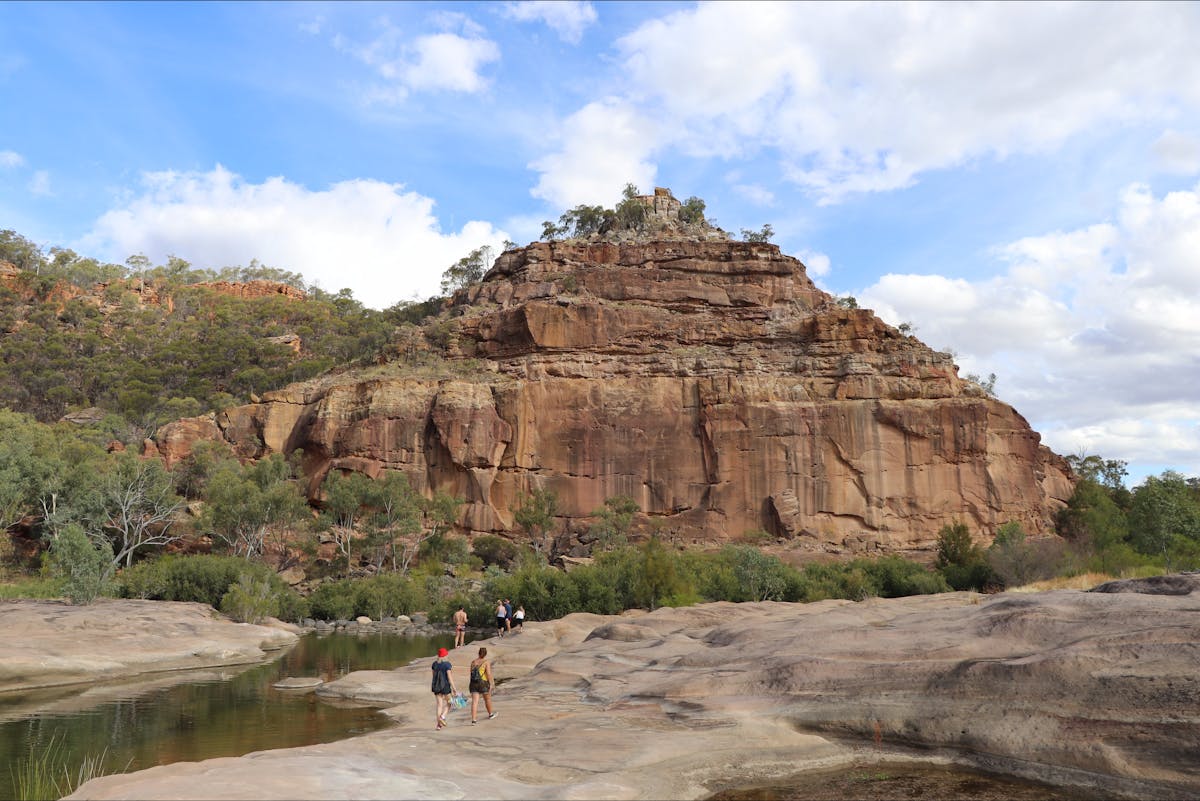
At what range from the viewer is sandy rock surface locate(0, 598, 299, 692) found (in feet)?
72.0

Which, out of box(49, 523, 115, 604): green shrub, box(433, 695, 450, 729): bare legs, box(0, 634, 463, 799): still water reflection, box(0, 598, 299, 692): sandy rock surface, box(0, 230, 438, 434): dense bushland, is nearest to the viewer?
box(433, 695, 450, 729): bare legs

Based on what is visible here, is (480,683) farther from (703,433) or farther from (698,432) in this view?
(698,432)

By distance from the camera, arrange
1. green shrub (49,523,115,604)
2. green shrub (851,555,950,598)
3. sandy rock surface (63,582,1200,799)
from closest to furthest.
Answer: sandy rock surface (63,582,1200,799)
green shrub (49,523,115,604)
green shrub (851,555,950,598)

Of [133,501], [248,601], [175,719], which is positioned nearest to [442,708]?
[175,719]

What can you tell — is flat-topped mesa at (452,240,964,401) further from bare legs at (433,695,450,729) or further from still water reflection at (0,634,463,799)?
bare legs at (433,695,450,729)

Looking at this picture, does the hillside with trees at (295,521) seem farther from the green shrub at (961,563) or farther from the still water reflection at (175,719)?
the still water reflection at (175,719)

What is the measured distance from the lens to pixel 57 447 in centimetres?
5506

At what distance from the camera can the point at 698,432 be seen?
193ft

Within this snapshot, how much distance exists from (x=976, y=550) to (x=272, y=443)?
160ft

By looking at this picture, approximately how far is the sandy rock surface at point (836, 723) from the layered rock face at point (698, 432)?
135 ft

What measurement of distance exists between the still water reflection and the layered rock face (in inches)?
1331

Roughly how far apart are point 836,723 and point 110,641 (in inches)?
897

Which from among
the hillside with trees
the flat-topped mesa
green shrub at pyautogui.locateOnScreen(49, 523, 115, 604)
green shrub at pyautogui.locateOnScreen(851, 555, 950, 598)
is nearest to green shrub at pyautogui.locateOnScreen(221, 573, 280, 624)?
the hillside with trees

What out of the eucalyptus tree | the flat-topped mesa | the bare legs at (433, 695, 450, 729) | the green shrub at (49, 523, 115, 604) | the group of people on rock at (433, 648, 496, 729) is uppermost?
the flat-topped mesa
